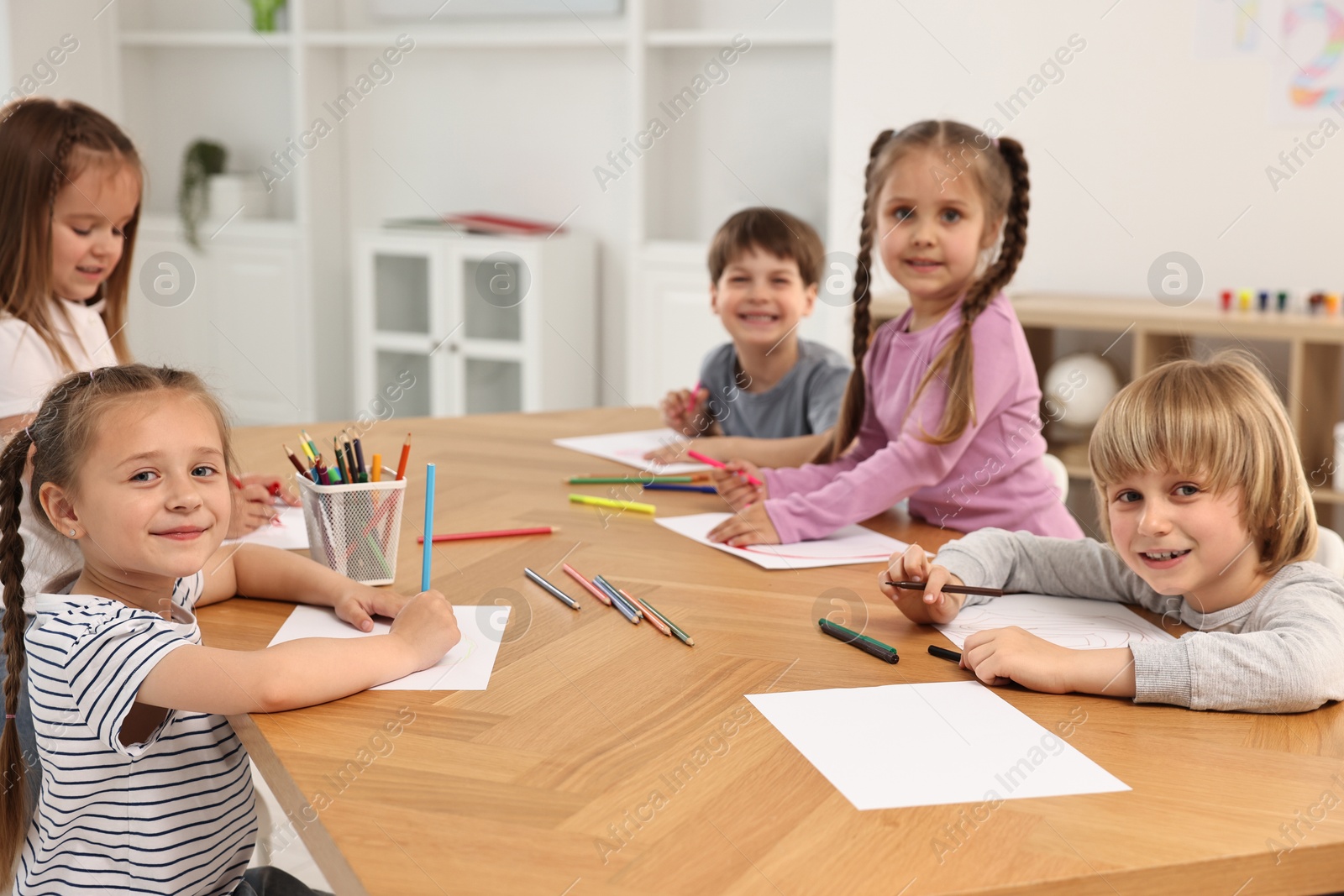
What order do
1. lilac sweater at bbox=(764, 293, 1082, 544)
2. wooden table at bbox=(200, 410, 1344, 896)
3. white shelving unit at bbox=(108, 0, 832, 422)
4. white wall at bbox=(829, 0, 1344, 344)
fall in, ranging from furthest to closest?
white shelving unit at bbox=(108, 0, 832, 422) < white wall at bbox=(829, 0, 1344, 344) < lilac sweater at bbox=(764, 293, 1082, 544) < wooden table at bbox=(200, 410, 1344, 896)

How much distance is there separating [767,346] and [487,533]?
881mm

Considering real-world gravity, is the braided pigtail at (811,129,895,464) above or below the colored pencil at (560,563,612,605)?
above

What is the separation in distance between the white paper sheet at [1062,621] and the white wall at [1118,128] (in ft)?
7.55

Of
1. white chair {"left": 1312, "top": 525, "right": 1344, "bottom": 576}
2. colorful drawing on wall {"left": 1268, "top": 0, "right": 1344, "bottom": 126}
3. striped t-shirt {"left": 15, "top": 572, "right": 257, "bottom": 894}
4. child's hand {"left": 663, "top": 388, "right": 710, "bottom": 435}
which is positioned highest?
colorful drawing on wall {"left": 1268, "top": 0, "right": 1344, "bottom": 126}

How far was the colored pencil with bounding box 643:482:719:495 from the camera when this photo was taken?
5.54 ft

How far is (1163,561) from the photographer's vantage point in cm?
106

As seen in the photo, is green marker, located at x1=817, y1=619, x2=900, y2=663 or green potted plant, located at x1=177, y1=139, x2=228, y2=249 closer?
green marker, located at x1=817, y1=619, x2=900, y2=663

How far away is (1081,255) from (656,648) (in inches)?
105

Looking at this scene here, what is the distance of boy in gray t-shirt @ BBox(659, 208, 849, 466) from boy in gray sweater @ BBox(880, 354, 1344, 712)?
37.4 inches

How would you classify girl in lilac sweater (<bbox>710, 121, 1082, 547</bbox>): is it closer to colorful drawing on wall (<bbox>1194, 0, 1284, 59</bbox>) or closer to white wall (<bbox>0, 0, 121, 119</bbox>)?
colorful drawing on wall (<bbox>1194, 0, 1284, 59</bbox>)

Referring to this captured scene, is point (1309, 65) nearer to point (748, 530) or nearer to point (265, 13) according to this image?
point (748, 530)

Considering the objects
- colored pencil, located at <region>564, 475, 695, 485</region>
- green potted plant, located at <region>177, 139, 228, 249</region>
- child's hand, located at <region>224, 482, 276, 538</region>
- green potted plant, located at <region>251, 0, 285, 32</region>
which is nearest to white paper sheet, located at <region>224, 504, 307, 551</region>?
child's hand, located at <region>224, 482, 276, 538</region>

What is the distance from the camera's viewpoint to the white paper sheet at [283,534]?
55.2 inches

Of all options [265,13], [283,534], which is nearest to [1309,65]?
[283,534]
